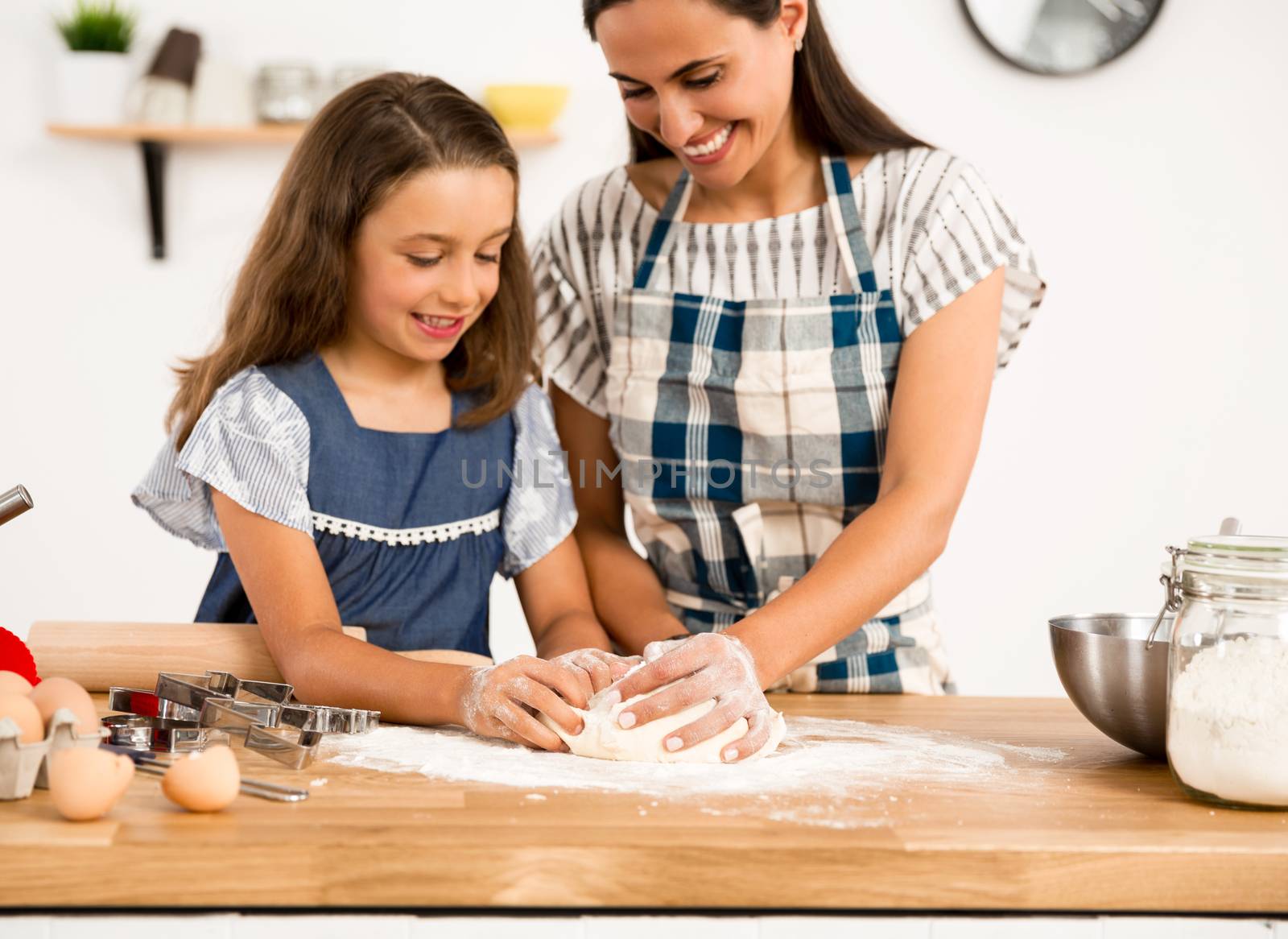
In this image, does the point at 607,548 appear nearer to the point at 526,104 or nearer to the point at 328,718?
the point at 328,718

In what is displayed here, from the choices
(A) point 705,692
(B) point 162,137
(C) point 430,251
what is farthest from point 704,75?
(B) point 162,137

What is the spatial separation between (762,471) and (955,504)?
0.21 metres

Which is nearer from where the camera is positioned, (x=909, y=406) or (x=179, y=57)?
(x=909, y=406)

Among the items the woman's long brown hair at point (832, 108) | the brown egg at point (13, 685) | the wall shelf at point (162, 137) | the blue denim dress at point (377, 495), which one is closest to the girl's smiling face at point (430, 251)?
the blue denim dress at point (377, 495)

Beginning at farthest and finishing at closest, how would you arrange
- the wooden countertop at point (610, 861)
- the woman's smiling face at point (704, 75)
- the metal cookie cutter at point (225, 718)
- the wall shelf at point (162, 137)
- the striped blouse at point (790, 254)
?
1. the wall shelf at point (162, 137)
2. the striped blouse at point (790, 254)
3. the woman's smiling face at point (704, 75)
4. the metal cookie cutter at point (225, 718)
5. the wooden countertop at point (610, 861)

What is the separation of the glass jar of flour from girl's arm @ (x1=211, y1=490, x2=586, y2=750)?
1.47ft

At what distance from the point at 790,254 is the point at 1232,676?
70 centimetres

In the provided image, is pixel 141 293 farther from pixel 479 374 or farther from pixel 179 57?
pixel 479 374

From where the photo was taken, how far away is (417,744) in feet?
3.40

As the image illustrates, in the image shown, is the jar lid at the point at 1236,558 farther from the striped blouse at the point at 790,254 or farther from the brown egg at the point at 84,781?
the brown egg at the point at 84,781

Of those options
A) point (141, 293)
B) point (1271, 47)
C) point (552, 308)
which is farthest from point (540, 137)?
point (1271, 47)

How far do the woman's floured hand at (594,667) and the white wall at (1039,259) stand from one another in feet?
6.92

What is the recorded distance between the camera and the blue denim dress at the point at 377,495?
4.25 feet

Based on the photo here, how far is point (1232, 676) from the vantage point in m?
0.87
